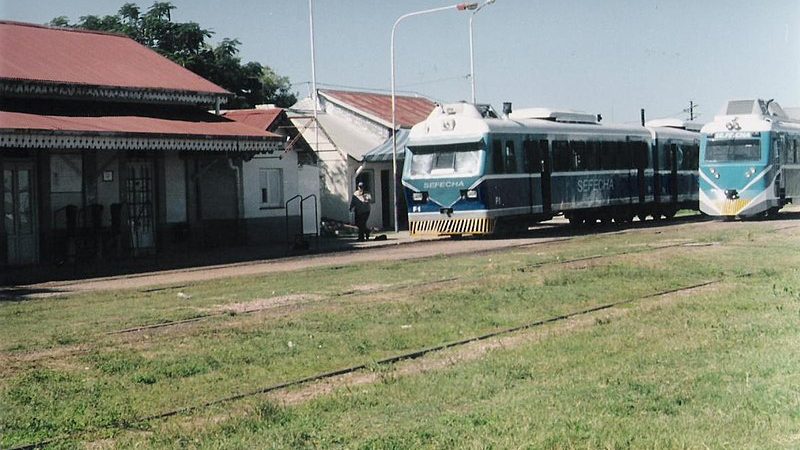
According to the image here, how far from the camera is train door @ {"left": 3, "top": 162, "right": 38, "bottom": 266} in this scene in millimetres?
24266

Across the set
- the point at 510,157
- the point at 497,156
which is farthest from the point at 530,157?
the point at 497,156

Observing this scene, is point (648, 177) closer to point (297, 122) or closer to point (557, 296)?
point (297, 122)

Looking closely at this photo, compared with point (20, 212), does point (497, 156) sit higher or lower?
higher

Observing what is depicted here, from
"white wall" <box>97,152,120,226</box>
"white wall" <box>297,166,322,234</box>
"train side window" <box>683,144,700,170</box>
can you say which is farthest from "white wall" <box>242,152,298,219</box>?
"train side window" <box>683,144,700,170</box>

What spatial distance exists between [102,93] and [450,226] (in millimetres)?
9570

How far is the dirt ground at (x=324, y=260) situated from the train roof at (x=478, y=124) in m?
2.78

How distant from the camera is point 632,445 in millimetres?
7137

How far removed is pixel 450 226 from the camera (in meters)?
30.3

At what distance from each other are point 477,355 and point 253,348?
2352 mm

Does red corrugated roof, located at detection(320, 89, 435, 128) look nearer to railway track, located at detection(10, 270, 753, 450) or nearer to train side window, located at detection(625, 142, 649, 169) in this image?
train side window, located at detection(625, 142, 649, 169)

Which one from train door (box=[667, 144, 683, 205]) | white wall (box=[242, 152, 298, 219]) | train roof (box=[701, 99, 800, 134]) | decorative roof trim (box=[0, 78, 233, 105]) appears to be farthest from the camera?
train door (box=[667, 144, 683, 205])

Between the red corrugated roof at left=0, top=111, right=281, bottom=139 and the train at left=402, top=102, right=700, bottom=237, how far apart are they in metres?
4.36

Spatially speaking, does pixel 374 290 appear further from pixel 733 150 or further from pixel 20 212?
pixel 733 150

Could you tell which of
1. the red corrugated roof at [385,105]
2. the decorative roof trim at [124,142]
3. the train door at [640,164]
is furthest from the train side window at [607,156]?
the red corrugated roof at [385,105]
